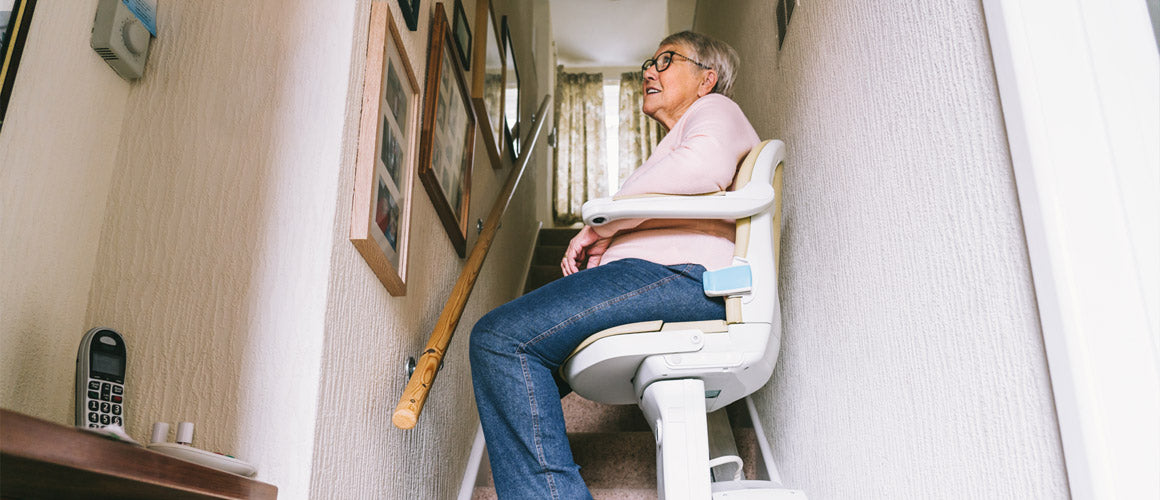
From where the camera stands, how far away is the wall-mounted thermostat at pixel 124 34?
1337mm

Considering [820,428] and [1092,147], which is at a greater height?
[1092,147]

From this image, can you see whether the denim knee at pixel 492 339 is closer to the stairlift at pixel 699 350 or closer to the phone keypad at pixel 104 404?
the stairlift at pixel 699 350

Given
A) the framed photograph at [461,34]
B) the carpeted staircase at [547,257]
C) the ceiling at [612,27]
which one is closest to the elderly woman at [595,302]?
the framed photograph at [461,34]

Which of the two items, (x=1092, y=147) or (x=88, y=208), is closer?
(x=1092, y=147)

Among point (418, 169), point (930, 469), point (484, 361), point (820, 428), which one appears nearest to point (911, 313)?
point (930, 469)

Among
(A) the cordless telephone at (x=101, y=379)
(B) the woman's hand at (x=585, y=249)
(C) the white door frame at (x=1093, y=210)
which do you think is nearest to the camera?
(C) the white door frame at (x=1093, y=210)

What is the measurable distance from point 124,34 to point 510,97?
6.90 feet

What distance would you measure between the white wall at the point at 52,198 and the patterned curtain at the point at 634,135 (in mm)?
4754

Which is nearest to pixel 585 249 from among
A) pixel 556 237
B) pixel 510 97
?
pixel 510 97

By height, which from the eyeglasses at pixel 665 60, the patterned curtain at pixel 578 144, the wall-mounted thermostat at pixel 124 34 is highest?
the patterned curtain at pixel 578 144

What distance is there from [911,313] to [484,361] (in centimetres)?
73

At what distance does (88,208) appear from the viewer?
1.31m

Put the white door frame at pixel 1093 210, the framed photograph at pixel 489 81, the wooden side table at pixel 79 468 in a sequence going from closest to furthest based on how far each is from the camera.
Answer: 1. the wooden side table at pixel 79 468
2. the white door frame at pixel 1093 210
3. the framed photograph at pixel 489 81

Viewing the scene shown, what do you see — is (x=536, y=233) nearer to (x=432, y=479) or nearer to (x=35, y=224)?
(x=432, y=479)
